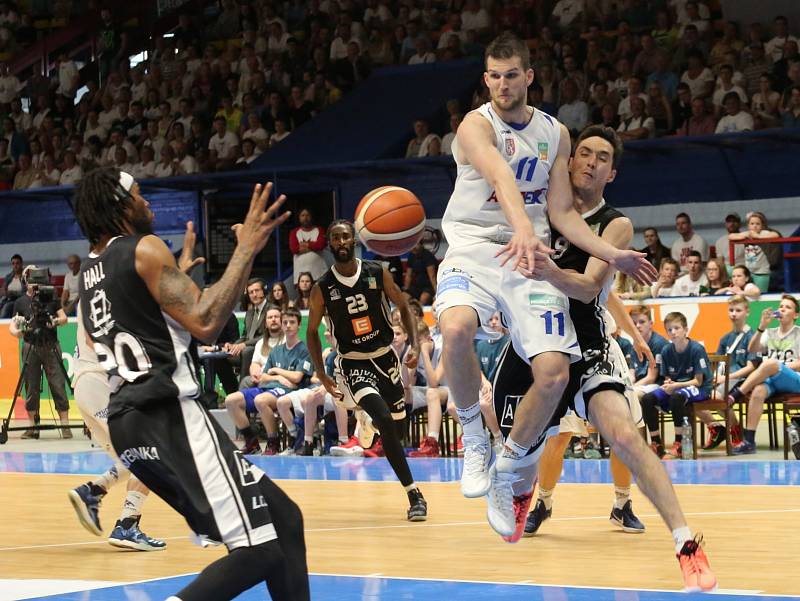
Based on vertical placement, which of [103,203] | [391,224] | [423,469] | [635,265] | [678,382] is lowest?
[423,469]

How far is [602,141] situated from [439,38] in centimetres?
1477

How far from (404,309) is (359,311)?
328 mm

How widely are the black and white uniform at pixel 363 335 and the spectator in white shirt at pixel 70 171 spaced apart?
514 inches

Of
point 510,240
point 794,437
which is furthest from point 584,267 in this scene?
point 794,437

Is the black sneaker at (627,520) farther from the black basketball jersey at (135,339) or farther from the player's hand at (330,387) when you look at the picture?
the black basketball jersey at (135,339)

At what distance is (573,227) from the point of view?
597 centimetres

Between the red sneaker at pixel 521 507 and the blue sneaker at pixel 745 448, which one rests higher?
the red sneaker at pixel 521 507

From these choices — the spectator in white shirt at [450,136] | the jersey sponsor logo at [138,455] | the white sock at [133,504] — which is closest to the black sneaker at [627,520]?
the white sock at [133,504]

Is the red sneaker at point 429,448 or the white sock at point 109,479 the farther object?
the red sneaker at point 429,448

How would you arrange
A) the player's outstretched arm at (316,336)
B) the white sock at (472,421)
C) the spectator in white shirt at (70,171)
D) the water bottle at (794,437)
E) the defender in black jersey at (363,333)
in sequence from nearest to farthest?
the white sock at (472,421) < the defender in black jersey at (363,333) < the player's outstretched arm at (316,336) < the water bottle at (794,437) < the spectator in white shirt at (70,171)

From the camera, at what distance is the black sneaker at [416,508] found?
8.47 m

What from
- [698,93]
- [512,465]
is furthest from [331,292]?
[698,93]

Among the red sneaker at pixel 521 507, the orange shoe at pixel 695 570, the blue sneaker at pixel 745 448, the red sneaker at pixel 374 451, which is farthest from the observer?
the red sneaker at pixel 374 451

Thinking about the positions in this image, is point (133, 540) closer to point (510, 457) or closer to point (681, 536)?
point (510, 457)
